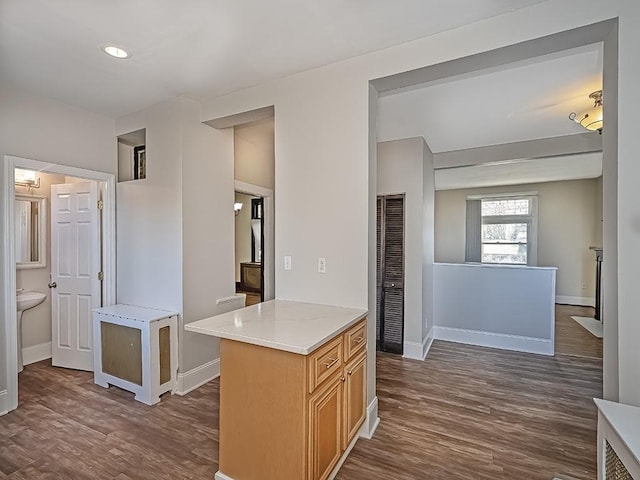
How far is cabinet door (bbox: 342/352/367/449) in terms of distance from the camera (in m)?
2.01

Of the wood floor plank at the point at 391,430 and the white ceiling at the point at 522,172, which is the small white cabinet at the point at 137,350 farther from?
the white ceiling at the point at 522,172

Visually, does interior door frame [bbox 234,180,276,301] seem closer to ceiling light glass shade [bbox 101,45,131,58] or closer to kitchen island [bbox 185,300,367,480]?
ceiling light glass shade [bbox 101,45,131,58]

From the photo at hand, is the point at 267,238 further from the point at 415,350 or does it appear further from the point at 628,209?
the point at 628,209

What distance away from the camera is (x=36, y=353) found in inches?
147

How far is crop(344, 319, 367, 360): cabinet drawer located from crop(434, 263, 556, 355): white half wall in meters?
2.84

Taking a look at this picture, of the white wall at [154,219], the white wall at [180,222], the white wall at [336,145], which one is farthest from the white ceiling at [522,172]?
the white wall at [154,219]

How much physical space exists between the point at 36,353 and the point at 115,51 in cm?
352

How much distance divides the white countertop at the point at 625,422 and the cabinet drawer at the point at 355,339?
3.99ft

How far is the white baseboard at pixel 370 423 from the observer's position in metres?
2.33

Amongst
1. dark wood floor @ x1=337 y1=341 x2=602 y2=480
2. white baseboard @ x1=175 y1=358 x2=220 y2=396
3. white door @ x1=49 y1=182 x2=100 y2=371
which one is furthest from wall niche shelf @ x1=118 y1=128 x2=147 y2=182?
dark wood floor @ x1=337 y1=341 x2=602 y2=480

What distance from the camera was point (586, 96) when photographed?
284 centimetres

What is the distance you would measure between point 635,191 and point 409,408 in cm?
218

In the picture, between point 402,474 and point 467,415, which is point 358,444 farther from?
point 467,415

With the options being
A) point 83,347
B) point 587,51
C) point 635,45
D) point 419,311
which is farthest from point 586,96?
point 83,347
